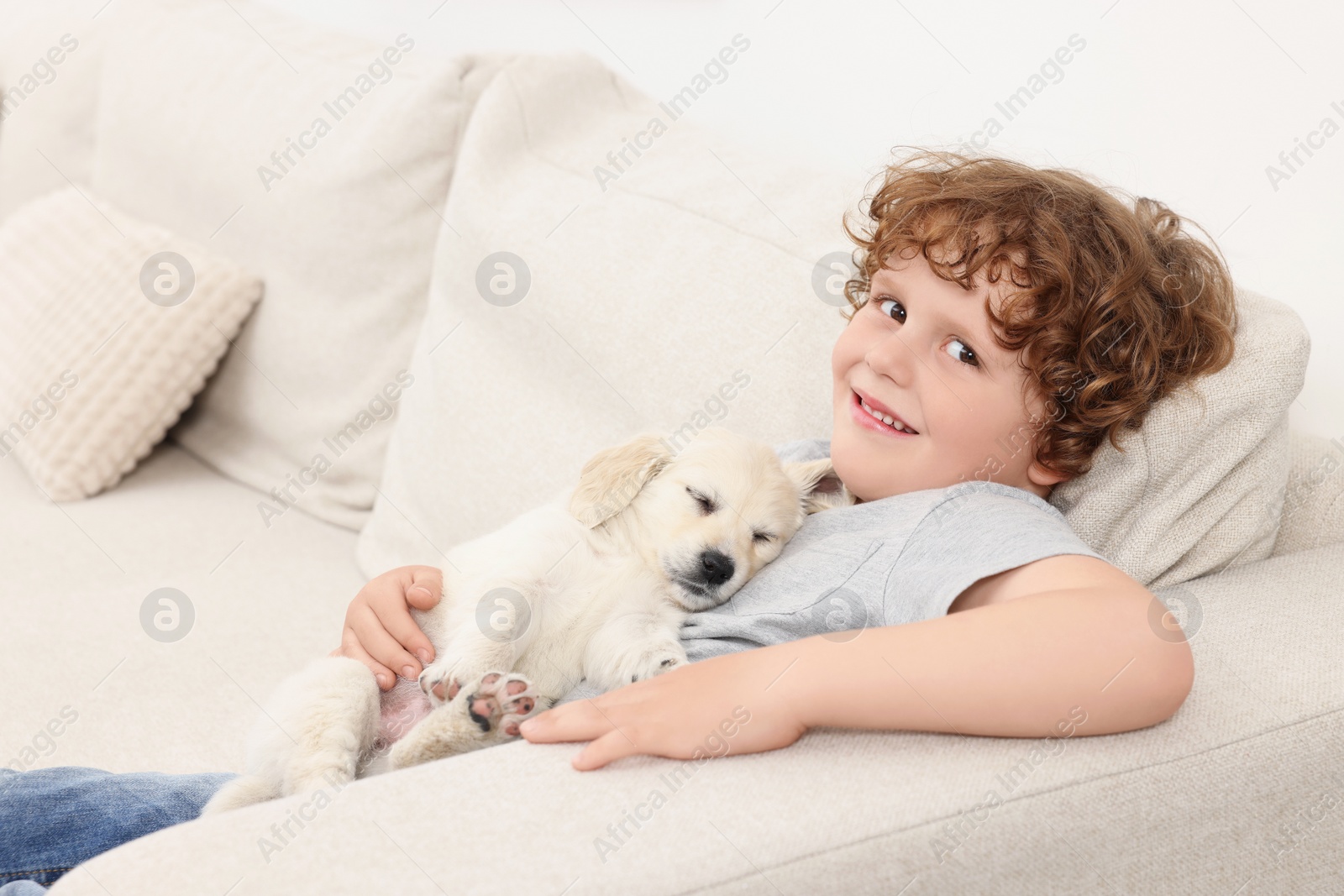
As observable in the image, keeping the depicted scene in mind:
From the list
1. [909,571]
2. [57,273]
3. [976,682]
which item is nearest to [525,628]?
[909,571]

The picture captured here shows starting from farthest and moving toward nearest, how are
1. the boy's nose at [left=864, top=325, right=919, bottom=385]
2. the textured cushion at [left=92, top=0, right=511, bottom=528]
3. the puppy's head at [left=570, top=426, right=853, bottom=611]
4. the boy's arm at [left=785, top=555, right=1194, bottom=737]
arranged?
Result: the textured cushion at [left=92, top=0, right=511, bottom=528] < the puppy's head at [left=570, top=426, right=853, bottom=611] < the boy's nose at [left=864, top=325, right=919, bottom=385] < the boy's arm at [left=785, top=555, right=1194, bottom=737]

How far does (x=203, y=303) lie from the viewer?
259 centimetres

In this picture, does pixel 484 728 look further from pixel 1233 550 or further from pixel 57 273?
pixel 57 273

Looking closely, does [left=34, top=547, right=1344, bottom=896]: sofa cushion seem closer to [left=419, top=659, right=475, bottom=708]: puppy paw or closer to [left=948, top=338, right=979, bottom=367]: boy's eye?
[left=419, top=659, right=475, bottom=708]: puppy paw

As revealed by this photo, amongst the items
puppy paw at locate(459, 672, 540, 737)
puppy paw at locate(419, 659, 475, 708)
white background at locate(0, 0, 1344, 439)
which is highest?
white background at locate(0, 0, 1344, 439)

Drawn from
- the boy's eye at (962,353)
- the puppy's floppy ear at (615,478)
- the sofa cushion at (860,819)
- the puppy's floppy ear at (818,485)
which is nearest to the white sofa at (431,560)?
the sofa cushion at (860,819)

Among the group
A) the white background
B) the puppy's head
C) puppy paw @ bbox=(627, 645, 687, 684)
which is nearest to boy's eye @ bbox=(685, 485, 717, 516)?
the puppy's head

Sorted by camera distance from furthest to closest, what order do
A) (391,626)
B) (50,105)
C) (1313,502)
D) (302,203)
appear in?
1. (50,105)
2. (302,203)
3. (391,626)
4. (1313,502)

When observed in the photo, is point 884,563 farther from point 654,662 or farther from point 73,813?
point 73,813

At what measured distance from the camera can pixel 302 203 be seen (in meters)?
2.50

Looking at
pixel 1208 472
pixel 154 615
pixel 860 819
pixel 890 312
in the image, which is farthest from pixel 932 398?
pixel 154 615

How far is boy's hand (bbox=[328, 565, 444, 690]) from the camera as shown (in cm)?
159

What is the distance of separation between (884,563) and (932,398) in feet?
0.82

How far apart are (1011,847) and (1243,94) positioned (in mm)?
1473
